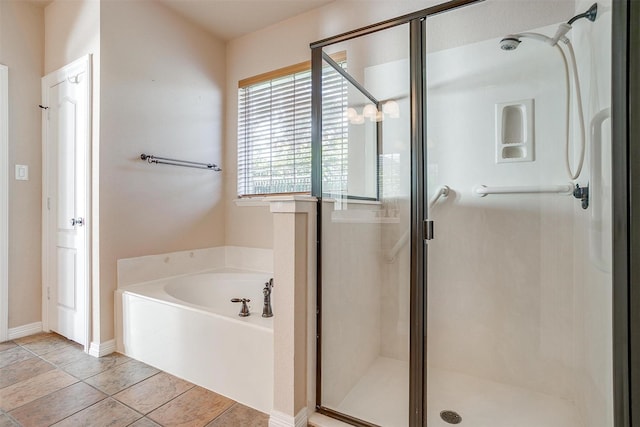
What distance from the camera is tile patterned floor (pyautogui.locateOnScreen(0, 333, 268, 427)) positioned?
5.02ft

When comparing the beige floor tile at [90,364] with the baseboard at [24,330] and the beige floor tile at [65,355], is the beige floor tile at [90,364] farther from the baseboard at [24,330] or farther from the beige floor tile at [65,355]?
the baseboard at [24,330]

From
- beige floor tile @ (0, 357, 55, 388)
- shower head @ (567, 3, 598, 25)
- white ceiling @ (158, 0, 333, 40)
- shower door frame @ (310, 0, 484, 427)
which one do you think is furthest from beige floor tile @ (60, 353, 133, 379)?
shower head @ (567, 3, 598, 25)

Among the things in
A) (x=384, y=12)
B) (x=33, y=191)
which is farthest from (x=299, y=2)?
(x=33, y=191)

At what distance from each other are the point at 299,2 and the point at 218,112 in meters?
1.18

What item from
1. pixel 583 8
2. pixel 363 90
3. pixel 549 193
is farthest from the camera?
pixel 363 90

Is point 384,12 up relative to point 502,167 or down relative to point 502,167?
up

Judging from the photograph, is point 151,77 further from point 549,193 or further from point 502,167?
point 549,193

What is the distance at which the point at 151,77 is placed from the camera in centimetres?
247

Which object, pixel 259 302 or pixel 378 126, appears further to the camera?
pixel 259 302

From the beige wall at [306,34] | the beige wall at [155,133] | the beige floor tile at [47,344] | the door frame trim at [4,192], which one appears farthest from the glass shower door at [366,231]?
the door frame trim at [4,192]

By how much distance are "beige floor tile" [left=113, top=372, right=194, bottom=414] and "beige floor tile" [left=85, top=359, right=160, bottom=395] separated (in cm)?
6

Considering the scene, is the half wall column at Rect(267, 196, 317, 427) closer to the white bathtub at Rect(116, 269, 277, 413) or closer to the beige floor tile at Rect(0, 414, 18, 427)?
the white bathtub at Rect(116, 269, 277, 413)

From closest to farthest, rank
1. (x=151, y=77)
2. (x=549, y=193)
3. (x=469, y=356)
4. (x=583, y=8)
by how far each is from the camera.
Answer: (x=583, y=8), (x=549, y=193), (x=469, y=356), (x=151, y=77)

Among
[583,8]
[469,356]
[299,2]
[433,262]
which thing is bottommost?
[469,356]
